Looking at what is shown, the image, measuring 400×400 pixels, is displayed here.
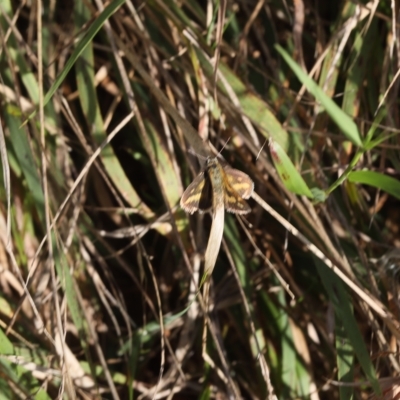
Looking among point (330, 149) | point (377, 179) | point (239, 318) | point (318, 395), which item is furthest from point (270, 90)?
point (318, 395)

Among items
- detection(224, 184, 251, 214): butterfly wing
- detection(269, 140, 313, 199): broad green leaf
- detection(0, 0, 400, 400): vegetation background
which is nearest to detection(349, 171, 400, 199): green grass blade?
detection(0, 0, 400, 400): vegetation background

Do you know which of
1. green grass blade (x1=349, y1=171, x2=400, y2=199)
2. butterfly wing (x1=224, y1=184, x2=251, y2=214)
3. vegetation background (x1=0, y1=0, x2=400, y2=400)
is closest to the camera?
butterfly wing (x1=224, y1=184, x2=251, y2=214)

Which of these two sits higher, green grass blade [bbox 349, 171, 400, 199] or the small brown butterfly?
the small brown butterfly

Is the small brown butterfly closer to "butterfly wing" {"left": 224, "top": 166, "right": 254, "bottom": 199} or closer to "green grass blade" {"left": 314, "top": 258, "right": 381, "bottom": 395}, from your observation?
"butterfly wing" {"left": 224, "top": 166, "right": 254, "bottom": 199}

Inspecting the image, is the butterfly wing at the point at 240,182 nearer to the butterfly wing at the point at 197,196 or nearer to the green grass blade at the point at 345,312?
the butterfly wing at the point at 197,196

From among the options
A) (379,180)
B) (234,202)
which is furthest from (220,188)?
(379,180)

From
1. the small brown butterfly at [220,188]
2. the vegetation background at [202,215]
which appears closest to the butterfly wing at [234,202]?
the small brown butterfly at [220,188]

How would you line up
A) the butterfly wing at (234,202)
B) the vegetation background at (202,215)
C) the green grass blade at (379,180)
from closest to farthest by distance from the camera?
the butterfly wing at (234,202), the green grass blade at (379,180), the vegetation background at (202,215)
